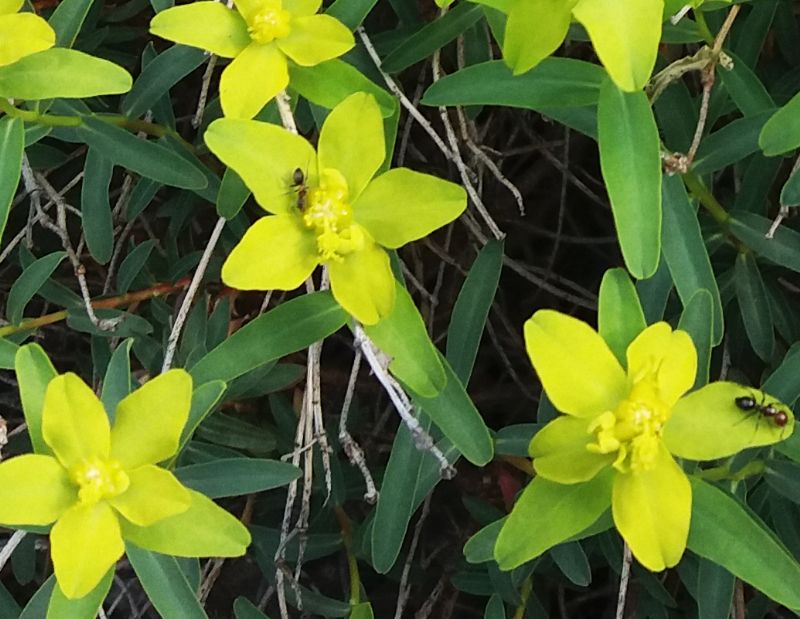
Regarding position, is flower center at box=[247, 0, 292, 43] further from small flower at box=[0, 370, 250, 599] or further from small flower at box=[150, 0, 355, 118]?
small flower at box=[0, 370, 250, 599]

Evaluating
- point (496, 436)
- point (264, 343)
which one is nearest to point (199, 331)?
point (264, 343)

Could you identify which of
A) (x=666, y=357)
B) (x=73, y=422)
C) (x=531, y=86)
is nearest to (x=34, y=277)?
(x=73, y=422)

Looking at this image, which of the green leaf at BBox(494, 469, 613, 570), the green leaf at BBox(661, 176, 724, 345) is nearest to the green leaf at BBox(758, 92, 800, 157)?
the green leaf at BBox(661, 176, 724, 345)

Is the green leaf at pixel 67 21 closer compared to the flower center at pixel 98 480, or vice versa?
the flower center at pixel 98 480

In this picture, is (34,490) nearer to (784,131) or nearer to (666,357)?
(666,357)

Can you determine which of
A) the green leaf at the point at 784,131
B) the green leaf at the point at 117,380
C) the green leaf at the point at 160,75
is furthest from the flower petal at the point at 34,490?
the green leaf at the point at 784,131

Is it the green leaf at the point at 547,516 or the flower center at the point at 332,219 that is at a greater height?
the flower center at the point at 332,219

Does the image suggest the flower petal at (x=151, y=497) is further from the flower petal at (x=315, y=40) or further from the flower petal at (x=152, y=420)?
the flower petal at (x=315, y=40)
